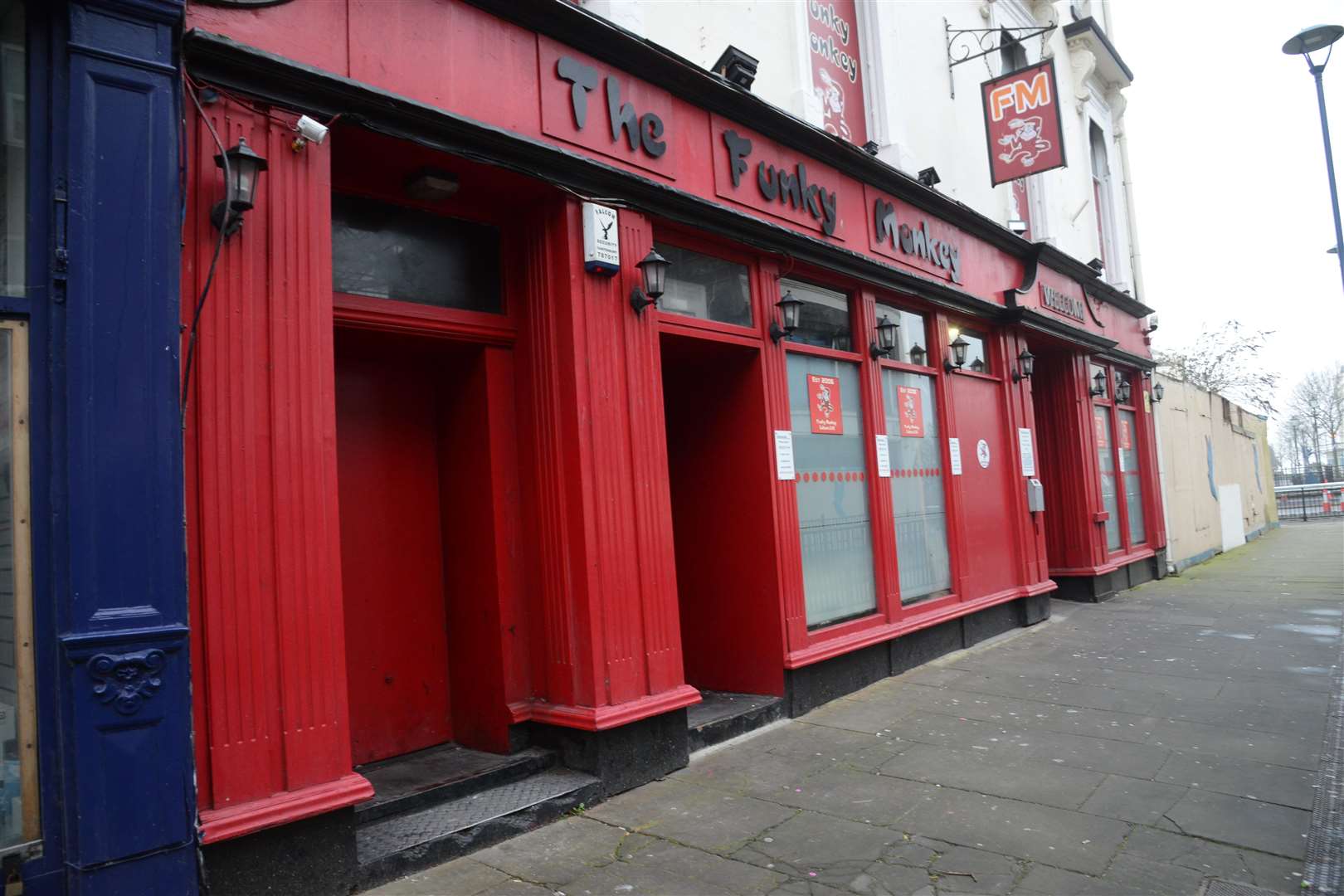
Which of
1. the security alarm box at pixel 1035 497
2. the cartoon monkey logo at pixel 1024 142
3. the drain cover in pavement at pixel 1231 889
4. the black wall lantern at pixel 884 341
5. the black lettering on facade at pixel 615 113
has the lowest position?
the drain cover in pavement at pixel 1231 889

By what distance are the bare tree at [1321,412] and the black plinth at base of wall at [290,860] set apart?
206 feet

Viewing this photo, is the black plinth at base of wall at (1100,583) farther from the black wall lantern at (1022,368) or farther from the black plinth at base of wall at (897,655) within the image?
the black wall lantern at (1022,368)

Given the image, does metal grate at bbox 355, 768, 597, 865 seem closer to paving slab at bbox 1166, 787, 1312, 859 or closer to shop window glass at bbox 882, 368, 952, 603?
paving slab at bbox 1166, 787, 1312, 859

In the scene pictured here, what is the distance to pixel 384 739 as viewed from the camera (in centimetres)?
503

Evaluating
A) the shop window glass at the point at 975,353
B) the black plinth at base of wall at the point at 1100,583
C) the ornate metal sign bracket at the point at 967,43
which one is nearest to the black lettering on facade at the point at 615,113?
the shop window glass at the point at 975,353

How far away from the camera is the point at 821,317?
774 centimetres

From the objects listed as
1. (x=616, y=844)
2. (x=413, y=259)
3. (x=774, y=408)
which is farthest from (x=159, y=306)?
(x=774, y=408)

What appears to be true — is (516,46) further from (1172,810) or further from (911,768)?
(1172,810)

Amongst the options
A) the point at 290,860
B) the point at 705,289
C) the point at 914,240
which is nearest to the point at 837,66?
the point at 914,240

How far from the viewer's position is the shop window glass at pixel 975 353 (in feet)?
33.2

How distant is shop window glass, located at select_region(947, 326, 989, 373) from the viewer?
10.1 meters

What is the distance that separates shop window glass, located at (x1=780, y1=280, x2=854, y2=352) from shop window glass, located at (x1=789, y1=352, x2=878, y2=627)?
0.62 ft

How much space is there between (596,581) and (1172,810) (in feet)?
11.2

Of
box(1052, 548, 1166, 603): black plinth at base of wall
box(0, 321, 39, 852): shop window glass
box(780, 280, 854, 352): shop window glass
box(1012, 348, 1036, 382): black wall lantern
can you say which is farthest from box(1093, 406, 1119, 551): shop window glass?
box(0, 321, 39, 852): shop window glass
